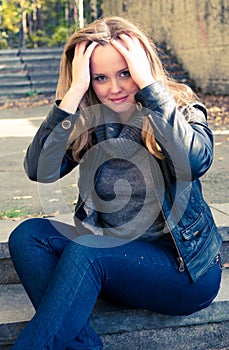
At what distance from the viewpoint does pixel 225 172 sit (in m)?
5.36

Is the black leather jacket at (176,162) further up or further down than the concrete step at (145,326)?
further up

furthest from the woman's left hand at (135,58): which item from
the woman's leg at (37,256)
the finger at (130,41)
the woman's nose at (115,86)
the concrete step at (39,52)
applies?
the concrete step at (39,52)

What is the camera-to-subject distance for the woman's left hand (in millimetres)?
2492

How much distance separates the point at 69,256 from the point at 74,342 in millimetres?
304

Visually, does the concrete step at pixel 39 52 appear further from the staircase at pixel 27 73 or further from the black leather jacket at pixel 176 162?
the black leather jacket at pixel 176 162

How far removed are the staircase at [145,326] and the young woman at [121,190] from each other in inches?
5.7

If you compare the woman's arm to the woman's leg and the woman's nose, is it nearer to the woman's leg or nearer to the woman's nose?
the woman's nose

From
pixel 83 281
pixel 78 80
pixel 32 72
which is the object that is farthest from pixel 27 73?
pixel 83 281

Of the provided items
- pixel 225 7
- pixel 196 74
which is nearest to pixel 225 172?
pixel 225 7

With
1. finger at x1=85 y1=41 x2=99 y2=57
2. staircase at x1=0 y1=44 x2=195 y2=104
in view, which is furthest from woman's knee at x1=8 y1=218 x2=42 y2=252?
staircase at x1=0 y1=44 x2=195 y2=104

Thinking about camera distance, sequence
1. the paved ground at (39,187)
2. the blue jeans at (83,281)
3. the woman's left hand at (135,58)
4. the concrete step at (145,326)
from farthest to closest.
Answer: the paved ground at (39,187) < the concrete step at (145,326) < the woman's left hand at (135,58) < the blue jeans at (83,281)

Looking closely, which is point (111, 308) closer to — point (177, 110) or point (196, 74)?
point (177, 110)

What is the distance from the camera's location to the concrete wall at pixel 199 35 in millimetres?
11719

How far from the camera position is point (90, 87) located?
108 inches
